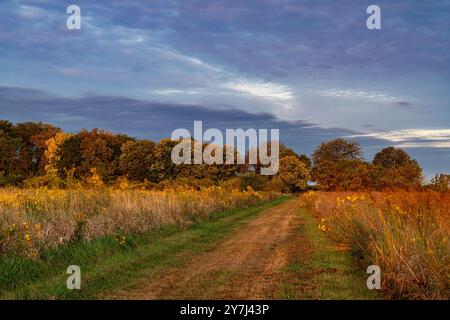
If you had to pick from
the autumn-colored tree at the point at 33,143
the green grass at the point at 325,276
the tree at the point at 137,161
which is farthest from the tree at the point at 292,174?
the green grass at the point at 325,276

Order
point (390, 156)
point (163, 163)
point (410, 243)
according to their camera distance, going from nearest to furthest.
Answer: point (410, 243) → point (390, 156) → point (163, 163)

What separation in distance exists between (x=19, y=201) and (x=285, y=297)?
986 cm

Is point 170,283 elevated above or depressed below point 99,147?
below

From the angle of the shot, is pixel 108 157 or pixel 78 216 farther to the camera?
pixel 108 157

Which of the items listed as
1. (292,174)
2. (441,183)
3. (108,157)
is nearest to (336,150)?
(292,174)

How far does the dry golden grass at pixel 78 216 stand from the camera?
33.8ft

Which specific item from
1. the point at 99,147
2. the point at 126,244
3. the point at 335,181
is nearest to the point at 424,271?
the point at 126,244

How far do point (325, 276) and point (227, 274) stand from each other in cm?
193

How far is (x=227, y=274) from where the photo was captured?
9.17m
